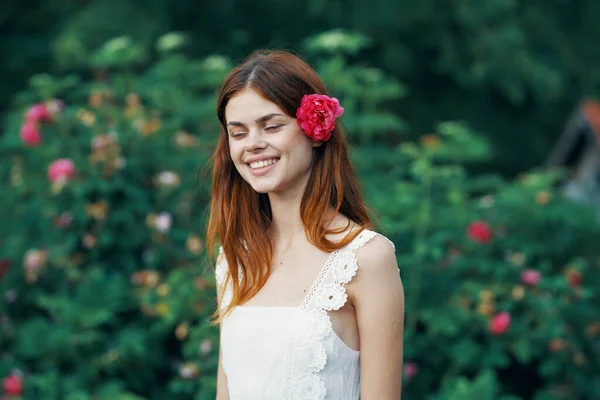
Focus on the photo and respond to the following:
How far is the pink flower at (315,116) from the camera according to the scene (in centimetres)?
233

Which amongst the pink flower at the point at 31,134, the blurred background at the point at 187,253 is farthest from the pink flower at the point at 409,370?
the pink flower at the point at 31,134

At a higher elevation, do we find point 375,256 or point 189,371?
point 375,256

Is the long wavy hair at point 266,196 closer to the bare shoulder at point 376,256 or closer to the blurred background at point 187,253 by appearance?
the bare shoulder at point 376,256

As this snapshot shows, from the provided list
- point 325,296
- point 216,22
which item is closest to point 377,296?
point 325,296

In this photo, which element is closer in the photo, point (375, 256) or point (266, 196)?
point (375, 256)

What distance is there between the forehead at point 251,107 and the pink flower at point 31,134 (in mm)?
3039

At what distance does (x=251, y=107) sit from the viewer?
2357 mm

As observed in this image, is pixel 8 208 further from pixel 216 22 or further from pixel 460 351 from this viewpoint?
pixel 216 22

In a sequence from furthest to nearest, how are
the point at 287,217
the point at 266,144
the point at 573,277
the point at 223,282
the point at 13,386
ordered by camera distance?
1. the point at 573,277
2. the point at 13,386
3. the point at 223,282
4. the point at 287,217
5. the point at 266,144

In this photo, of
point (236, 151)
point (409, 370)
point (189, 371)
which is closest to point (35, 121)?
point (189, 371)

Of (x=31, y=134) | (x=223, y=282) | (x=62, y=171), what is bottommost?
(x=223, y=282)

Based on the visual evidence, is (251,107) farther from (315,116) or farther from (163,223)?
(163,223)

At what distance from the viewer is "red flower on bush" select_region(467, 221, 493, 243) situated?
15.8 feet

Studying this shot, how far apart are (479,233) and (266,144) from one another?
106 inches
